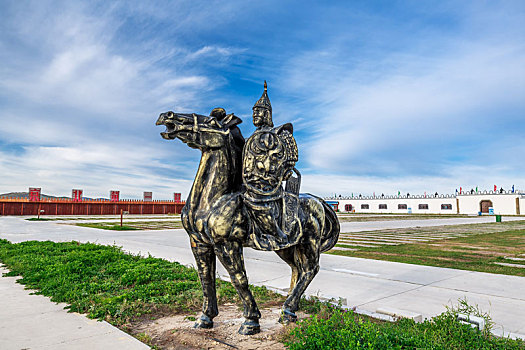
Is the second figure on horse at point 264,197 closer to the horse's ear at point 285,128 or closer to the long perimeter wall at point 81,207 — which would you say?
the horse's ear at point 285,128

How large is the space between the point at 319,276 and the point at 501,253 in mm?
6832

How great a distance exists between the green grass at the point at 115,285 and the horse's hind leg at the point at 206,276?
0.85 metres

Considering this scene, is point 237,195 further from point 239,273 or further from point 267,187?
point 239,273

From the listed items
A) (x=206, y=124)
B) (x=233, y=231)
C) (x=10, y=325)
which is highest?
(x=206, y=124)

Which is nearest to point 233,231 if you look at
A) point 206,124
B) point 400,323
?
point 206,124

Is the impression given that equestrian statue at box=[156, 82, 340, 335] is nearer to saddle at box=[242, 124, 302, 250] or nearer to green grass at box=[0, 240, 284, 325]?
saddle at box=[242, 124, 302, 250]

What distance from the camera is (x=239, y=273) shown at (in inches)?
140

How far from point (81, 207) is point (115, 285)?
4485 centimetres

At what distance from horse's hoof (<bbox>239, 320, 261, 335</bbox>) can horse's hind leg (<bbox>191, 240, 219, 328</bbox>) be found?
41cm

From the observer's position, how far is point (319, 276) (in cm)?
701

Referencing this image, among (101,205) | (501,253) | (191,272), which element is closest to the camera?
(191,272)

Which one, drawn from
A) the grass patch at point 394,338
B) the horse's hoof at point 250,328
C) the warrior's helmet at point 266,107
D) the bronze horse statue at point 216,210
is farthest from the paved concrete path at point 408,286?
the warrior's helmet at point 266,107

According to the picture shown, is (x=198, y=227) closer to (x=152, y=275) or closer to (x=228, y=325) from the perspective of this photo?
(x=228, y=325)

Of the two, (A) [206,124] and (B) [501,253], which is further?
(B) [501,253]
